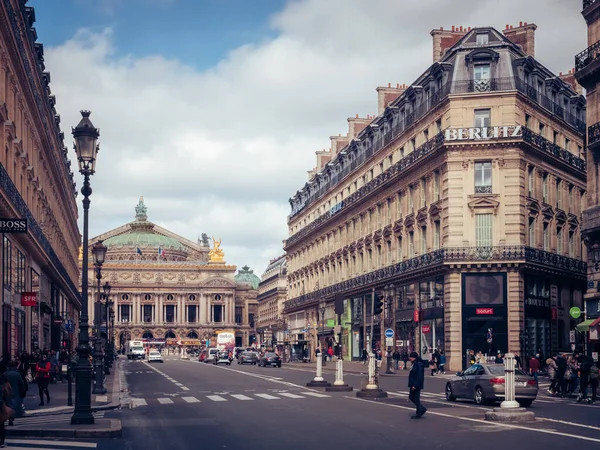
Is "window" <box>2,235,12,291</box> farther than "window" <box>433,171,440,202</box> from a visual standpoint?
No

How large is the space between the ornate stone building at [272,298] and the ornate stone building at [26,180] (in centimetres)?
8158

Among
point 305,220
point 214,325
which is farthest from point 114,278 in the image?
point 305,220

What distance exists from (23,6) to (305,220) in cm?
6153

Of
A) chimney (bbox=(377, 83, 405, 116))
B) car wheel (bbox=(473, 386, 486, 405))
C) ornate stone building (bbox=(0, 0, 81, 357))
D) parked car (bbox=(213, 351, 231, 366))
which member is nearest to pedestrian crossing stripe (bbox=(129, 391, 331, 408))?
car wheel (bbox=(473, 386, 486, 405))

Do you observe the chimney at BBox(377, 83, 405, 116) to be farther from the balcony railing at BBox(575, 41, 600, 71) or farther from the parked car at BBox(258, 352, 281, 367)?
the balcony railing at BBox(575, 41, 600, 71)

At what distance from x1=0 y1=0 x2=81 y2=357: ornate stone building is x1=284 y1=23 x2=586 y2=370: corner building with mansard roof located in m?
16.5

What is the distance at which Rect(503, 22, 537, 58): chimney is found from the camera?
60219mm

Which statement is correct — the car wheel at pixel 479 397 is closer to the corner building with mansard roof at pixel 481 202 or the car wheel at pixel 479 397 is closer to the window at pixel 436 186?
Answer: the corner building with mansard roof at pixel 481 202

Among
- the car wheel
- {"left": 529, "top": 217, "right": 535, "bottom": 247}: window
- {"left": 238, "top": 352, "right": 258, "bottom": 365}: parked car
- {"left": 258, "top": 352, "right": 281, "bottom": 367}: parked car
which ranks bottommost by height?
{"left": 238, "top": 352, "right": 258, "bottom": 365}: parked car

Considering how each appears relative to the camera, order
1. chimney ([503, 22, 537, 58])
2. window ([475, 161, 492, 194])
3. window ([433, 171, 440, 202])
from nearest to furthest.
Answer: window ([475, 161, 492, 194]) → window ([433, 171, 440, 202]) → chimney ([503, 22, 537, 58])

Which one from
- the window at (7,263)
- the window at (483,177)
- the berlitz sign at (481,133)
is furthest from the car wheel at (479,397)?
the berlitz sign at (481,133)

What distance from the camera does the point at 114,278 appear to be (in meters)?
192

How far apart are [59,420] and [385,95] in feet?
185

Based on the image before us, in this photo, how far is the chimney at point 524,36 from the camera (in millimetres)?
60219
